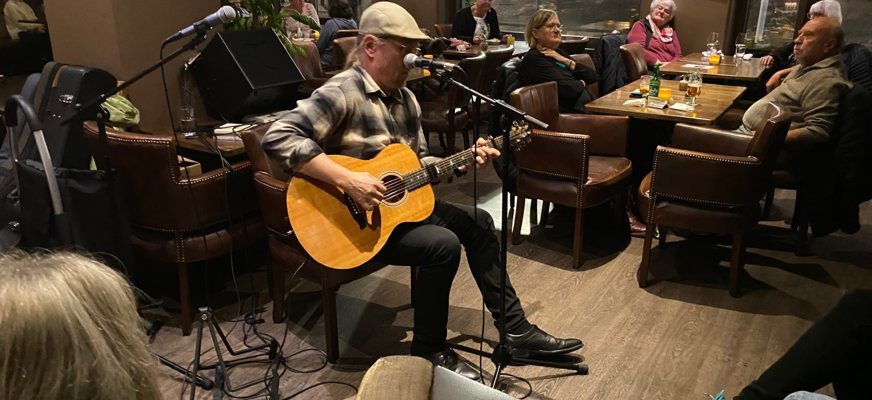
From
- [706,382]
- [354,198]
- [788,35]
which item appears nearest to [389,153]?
[354,198]

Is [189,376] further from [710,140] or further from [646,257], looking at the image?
[710,140]

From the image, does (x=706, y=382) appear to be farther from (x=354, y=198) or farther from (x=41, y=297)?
(x=41, y=297)

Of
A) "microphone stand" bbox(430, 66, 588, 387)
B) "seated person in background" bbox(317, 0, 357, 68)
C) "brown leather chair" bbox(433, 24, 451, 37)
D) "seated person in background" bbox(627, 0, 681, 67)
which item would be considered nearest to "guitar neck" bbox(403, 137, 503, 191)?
"microphone stand" bbox(430, 66, 588, 387)

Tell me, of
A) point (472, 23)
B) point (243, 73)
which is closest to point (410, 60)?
point (243, 73)

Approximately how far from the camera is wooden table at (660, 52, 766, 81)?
16.4 ft

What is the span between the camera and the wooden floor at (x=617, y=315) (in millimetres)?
2510

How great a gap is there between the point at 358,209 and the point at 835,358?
4.91 feet

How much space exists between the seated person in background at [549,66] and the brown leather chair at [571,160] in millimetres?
236

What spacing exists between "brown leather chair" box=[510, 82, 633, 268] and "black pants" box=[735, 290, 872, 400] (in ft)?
4.96

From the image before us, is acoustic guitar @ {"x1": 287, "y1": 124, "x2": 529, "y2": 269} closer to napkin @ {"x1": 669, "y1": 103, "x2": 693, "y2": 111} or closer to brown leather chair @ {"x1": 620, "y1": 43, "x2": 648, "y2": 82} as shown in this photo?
napkin @ {"x1": 669, "y1": 103, "x2": 693, "y2": 111}

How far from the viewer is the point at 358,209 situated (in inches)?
88.6

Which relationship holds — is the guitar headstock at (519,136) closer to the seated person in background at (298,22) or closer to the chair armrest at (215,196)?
the chair armrest at (215,196)

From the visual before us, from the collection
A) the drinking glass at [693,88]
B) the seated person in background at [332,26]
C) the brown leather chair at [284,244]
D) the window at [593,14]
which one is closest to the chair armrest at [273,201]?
the brown leather chair at [284,244]

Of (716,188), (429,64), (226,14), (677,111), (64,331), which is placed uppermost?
(226,14)
